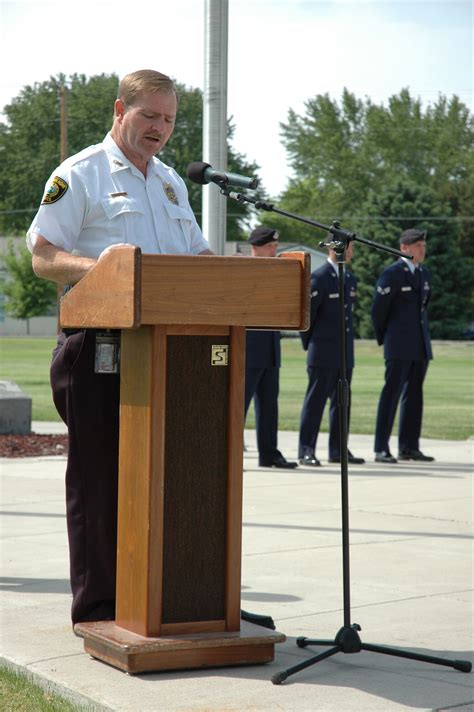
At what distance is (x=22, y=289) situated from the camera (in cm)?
7669

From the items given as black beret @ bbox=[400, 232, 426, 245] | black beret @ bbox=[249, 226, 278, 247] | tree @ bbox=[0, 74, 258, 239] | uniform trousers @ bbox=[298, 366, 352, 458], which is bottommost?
uniform trousers @ bbox=[298, 366, 352, 458]

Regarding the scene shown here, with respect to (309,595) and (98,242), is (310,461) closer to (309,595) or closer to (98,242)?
(309,595)

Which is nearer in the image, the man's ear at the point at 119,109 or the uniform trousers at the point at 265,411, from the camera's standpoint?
the man's ear at the point at 119,109

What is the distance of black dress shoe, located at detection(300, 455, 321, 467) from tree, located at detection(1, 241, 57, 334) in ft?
213

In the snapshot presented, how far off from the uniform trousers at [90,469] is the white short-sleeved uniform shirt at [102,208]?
0.37 meters

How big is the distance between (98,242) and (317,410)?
7332 mm

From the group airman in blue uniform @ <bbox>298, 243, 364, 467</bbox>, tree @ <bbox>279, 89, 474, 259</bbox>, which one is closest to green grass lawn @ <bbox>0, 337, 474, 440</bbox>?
airman in blue uniform @ <bbox>298, 243, 364, 467</bbox>

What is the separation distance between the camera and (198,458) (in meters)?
4.37

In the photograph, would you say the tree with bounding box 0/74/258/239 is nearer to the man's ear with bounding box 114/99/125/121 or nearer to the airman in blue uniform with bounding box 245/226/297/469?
the airman in blue uniform with bounding box 245/226/297/469

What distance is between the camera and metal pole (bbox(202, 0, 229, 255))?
9.85 metres

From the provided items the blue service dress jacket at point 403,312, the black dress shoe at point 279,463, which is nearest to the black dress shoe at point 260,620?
the black dress shoe at point 279,463

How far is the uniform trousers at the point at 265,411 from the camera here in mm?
11406

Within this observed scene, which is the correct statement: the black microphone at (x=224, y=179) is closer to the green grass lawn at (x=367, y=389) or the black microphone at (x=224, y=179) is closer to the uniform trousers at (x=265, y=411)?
the uniform trousers at (x=265, y=411)

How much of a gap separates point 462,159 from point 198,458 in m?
85.4
